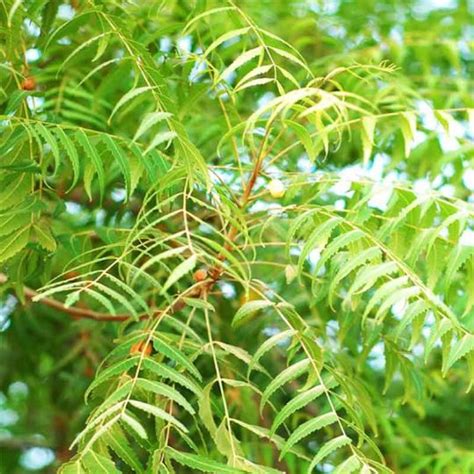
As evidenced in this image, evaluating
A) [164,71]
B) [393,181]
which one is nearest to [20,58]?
[164,71]

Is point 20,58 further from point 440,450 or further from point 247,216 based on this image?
point 440,450

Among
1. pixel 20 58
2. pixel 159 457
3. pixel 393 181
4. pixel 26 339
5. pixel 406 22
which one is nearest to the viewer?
pixel 159 457

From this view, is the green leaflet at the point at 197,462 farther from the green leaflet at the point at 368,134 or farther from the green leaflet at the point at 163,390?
the green leaflet at the point at 368,134

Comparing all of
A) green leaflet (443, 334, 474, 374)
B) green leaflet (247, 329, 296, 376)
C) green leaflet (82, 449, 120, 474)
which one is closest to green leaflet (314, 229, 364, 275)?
green leaflet (247, 329, 296, 376)

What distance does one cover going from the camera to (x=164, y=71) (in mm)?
2023

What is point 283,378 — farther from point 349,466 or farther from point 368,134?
point 368,134

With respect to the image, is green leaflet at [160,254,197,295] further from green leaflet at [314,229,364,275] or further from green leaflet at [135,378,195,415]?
green leaflet at [314,229,364,275]

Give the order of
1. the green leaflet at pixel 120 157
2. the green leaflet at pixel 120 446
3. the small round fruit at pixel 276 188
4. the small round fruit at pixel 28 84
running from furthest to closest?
the small round fruit at pixel 28 84, the small round fruit at pixel 276 188, the green leaflet at pixel 120 157, the green leaflet at pixel 120 446

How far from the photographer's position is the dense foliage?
5.33 ft

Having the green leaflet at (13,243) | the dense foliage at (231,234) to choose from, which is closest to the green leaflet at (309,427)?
the dense foliage at (231,234)

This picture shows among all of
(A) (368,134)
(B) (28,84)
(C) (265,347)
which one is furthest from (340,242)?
(B) (28,84)

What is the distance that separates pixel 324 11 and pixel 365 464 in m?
2.13

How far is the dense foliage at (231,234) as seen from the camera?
162cm

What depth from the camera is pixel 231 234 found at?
73.2 inches
